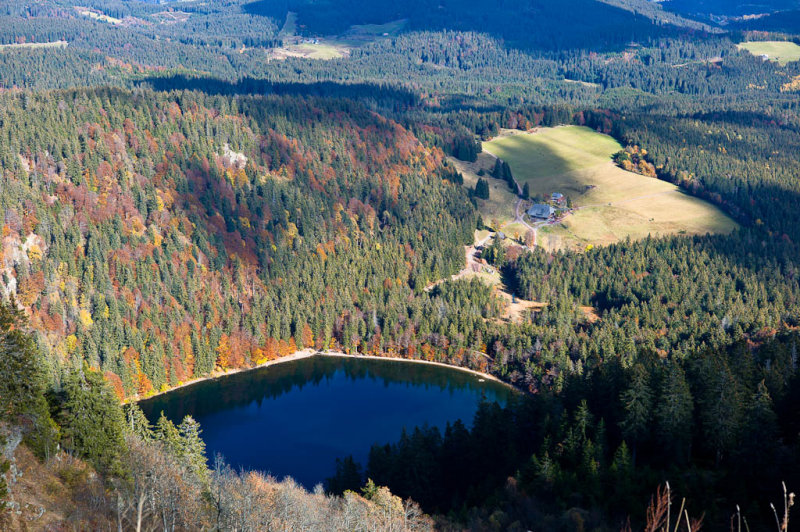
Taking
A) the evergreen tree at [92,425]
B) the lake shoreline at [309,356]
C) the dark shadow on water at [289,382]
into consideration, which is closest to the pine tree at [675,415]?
the dark shadow on water at [289,382]

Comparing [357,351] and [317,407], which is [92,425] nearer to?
[317,407]

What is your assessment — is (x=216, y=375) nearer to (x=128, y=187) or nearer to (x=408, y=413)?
(x=408, y=413)

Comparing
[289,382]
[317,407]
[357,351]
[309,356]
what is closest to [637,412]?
[317,407]

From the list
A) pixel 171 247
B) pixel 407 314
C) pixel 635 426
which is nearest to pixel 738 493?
pixel 635 426

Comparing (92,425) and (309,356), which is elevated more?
(92,425)

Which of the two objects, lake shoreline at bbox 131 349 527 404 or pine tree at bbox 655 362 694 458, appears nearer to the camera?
pine tree at bbox 655 362 694 458

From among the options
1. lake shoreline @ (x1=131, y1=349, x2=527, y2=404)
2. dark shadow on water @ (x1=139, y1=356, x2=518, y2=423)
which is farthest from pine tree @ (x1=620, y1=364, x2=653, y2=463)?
lake shoreline @ (x1=131, y1=349, x2=527, y2=404)

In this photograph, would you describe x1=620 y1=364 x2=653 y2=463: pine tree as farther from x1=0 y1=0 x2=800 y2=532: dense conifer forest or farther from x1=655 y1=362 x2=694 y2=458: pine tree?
x1=655 y1=362 x2=694 y2=458: pine tree

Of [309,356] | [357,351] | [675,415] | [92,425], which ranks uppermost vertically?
[92,425]

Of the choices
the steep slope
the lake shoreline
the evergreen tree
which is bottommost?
the lake shoreline

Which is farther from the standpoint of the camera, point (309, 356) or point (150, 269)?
point (150, 269)
